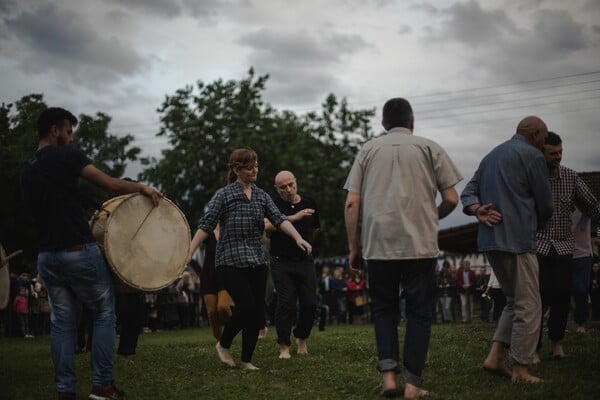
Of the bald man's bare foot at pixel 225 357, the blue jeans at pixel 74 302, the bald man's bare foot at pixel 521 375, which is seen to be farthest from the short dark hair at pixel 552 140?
the blue jeans at pixel 74 302

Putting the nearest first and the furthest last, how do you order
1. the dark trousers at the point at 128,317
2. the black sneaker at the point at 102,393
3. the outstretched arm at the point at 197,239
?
the black sneaker at the point at 102,393 → the outstretched arm at the point at 197,239 → the dark trousers at the point at 128,317

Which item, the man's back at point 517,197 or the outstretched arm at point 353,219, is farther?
the man's back at point 517,197

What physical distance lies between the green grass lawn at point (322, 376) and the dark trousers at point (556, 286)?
372 mm

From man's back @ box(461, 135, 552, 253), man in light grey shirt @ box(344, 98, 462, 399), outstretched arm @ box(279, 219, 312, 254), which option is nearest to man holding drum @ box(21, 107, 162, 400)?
man in light grey shirt @ box(344, 98, 462, 399)

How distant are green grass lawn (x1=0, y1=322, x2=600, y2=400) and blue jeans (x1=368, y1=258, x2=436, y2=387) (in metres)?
0.34

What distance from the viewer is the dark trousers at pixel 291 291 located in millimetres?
9898

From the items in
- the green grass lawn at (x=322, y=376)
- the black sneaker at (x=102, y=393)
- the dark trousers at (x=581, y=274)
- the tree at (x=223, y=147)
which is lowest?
the green grass lawn at (x=322, y=376)

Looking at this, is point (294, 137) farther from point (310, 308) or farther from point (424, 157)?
point (424, 157)

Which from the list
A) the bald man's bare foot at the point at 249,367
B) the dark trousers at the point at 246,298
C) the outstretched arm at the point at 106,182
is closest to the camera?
the outstretched arm at the point at 106,182

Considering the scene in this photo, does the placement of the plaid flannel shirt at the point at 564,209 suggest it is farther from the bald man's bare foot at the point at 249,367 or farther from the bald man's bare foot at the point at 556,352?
the bald man's bare foot at the point at 249,367

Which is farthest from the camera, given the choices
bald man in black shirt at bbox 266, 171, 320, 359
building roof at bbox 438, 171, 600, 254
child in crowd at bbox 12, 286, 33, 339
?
building roof at bbox 438, 171, 600, 254

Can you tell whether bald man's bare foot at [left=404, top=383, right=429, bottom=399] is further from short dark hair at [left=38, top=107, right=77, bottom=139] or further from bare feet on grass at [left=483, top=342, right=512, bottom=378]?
short dark hair at [left=38, top=107, right=77, bottom=139]

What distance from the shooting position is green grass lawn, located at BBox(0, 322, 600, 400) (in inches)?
251

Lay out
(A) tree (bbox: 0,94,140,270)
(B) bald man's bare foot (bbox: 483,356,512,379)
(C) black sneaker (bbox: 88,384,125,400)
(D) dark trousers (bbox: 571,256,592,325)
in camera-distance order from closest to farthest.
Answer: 1. (C) black sneaker (bbox: 88,384,125,400)
2. (B) bald man's bare foot (bbox: 483,356,512,379)
3. (D) dark trousers (bbox: 571,256,592,325)
4. (A) tree (bbox: 0,94,140,270)
